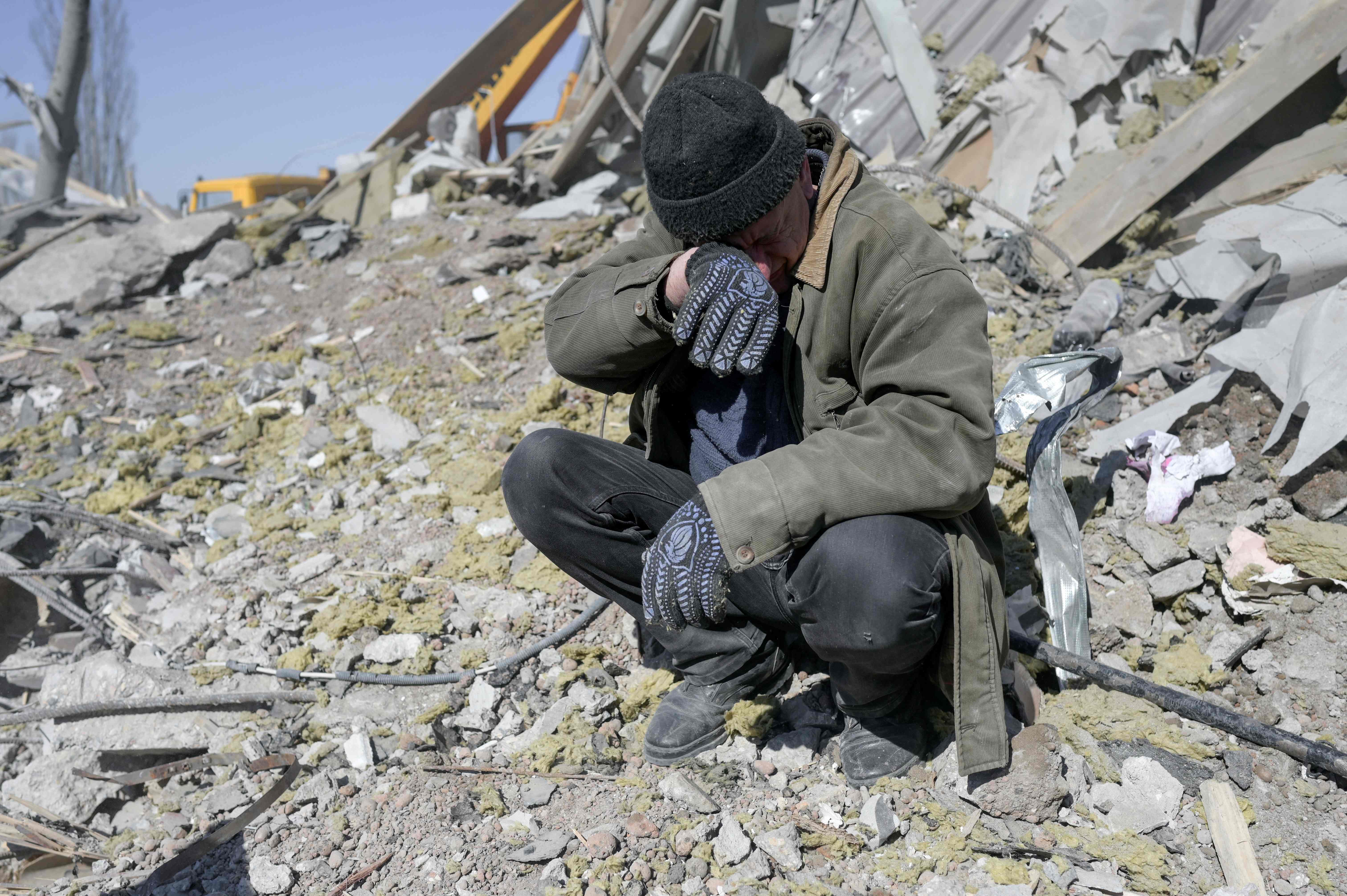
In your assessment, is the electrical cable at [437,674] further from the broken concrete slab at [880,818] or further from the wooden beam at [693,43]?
the wooden beam at [693,43]

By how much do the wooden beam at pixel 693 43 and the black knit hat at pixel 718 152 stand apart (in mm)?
4947

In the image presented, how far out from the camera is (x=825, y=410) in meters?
1.94

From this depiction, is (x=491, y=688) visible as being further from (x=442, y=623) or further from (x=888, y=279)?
(x=888, y=279)

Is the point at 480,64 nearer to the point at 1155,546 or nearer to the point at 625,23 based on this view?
the point at 625,23

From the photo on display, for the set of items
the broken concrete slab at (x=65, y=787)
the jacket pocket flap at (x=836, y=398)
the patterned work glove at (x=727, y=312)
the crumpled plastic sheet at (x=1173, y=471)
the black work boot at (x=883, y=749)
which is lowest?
the broken concrete slab at (x=65, y=787)

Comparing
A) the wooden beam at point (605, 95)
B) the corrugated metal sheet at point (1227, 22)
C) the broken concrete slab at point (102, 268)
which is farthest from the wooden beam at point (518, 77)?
the corrugated metal sheet at point (1227, 22)

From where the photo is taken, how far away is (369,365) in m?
4.99

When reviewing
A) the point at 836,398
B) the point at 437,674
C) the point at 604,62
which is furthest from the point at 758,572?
the point at 604,62

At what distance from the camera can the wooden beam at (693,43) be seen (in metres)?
6.41

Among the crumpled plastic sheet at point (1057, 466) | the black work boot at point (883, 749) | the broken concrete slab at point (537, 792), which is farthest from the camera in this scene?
the crumpled plastic sheet at point (1057, 466)

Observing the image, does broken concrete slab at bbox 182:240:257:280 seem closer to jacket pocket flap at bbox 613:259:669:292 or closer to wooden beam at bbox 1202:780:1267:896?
jacket pocket flap at bbox 613:259:669:292

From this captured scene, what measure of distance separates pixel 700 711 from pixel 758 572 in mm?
437

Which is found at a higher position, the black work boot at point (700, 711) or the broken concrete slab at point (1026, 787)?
the broken concrete slab at point (1026, 787)

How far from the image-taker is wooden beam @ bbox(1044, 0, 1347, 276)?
3.70m
